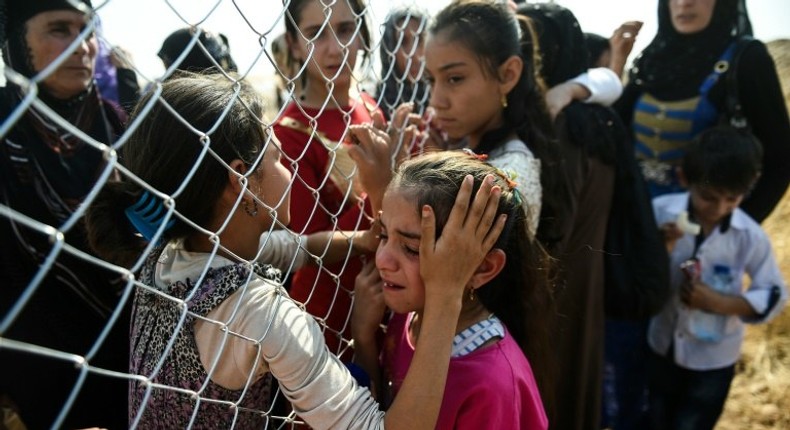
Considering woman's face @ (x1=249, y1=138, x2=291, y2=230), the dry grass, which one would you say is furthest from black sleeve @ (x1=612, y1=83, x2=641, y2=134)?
woman's face @ (x1=249, y1=138, x2=291, y2=230)

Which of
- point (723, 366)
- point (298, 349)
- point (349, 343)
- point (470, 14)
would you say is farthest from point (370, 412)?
point (723, 366)

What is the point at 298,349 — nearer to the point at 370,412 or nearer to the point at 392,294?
the point at 370,412

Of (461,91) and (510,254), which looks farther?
(461,91)

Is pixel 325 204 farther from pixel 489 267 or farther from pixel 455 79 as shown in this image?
pixel 489 267

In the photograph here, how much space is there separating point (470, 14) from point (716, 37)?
1376 mm

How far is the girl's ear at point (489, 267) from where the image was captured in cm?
129

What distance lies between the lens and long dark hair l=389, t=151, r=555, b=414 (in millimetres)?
1254

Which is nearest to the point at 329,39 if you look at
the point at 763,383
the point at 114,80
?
the point at 114,80

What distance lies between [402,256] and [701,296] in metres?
1.56

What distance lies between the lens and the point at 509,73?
1828 millimetres

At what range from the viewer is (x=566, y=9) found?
7.03ft

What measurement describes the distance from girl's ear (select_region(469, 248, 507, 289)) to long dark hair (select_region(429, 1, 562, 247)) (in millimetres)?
564

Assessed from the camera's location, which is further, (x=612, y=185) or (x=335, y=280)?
(x=612, y=185)

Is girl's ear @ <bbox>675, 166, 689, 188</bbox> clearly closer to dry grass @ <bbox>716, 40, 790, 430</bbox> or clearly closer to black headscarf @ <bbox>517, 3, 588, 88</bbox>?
black headscarf @ <bbox>517, 3, 588, 88</bbox>
